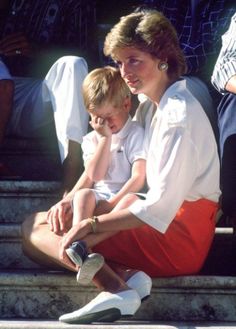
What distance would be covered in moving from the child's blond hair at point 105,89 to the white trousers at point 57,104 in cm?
49

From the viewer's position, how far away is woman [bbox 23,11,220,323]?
3.54m

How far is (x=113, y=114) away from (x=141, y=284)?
2.29 ft

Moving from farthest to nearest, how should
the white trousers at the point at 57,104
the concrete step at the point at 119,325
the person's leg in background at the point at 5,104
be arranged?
the person's leg in background at the point at 5,104 → the white trousers at the point at 57,104 → the concrete step at the point at 119,325

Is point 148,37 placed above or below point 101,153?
above

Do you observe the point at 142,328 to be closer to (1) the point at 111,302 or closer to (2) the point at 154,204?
(1) the point at 111,302

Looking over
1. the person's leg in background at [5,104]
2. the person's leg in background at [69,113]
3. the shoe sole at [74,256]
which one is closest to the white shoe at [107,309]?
the shoe sole at [74,256]

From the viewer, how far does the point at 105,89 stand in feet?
12.6

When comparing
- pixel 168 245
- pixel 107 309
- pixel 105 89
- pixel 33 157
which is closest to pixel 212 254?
pixel 168 245

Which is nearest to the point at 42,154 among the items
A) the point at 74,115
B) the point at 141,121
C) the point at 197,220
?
the point at 74,115

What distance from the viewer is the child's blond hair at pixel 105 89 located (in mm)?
3836

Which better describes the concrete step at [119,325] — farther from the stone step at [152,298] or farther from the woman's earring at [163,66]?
the woman's earring at [163,66]

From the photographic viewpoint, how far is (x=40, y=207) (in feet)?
13.9

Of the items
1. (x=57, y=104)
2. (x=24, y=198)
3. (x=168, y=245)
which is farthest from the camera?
(x=57, y=104)

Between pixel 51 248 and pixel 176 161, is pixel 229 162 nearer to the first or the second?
pixel 176 161
